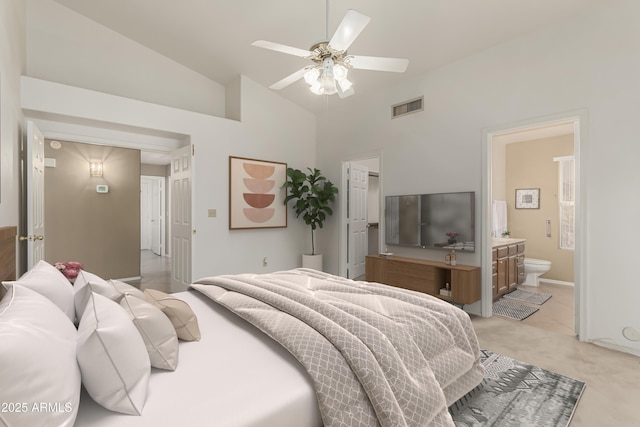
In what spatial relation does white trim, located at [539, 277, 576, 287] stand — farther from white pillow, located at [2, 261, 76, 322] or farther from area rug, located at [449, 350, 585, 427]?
white pillow, located at [2, 261, 76, 322]

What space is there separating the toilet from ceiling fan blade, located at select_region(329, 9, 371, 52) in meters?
4.57

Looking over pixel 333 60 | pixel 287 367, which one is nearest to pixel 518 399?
pixel 287 367

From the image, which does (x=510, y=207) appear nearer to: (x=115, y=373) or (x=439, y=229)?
(x=439, y=229)

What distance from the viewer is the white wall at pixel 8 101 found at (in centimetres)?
207

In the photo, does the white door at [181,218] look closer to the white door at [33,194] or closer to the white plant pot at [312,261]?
the white door at [33,194]

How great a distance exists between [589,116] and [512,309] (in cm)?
227

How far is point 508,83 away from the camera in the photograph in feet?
10.9

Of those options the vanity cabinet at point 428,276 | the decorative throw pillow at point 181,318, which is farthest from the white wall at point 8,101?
the vanity cabinet at point 428,276

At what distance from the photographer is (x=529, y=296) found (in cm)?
439

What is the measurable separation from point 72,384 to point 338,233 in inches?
175

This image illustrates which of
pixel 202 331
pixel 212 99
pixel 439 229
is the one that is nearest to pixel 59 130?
pixel 212 99

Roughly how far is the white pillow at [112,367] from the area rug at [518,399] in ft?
5.52

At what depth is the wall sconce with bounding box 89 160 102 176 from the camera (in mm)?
5020

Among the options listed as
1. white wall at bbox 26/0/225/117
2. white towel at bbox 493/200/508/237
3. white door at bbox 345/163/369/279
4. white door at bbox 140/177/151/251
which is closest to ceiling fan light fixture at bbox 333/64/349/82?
white door at bbox 345/163/369/279
